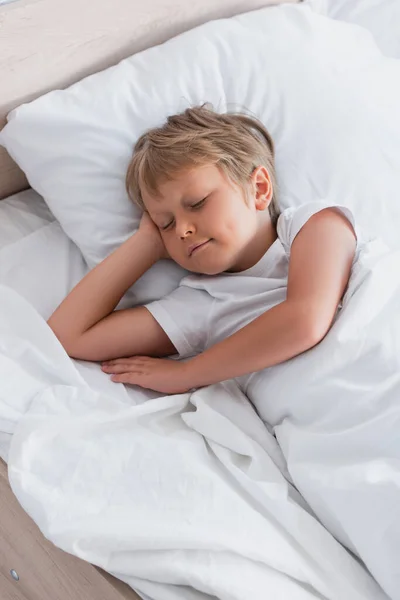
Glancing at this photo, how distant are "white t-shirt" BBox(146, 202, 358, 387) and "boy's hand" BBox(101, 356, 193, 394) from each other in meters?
0.06

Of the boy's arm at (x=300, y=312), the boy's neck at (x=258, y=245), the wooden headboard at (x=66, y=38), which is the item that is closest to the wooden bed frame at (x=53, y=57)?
the wooden headboard at (x=66, y=38)

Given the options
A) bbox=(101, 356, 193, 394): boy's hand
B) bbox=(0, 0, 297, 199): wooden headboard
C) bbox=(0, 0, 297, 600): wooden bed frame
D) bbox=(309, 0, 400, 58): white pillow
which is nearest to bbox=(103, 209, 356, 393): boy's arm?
bbox=(101, 356, 193, 394): boy's hand

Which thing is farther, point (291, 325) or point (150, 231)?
point (150, 231)

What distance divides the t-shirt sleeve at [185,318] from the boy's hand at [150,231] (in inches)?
3.7

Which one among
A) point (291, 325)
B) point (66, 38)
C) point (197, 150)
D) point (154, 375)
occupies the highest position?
point (66, 38)

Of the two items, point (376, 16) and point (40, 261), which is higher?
point (376, 16)

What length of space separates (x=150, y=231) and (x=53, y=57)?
1.21ft

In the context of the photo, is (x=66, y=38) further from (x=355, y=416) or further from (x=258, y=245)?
(x=355, y=416)

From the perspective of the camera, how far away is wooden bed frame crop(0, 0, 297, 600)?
976 mm

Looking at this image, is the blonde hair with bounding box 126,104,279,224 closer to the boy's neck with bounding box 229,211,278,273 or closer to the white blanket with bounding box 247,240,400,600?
the boy's neck with bounding box 229,211,278,273

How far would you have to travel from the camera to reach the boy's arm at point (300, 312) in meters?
0.98

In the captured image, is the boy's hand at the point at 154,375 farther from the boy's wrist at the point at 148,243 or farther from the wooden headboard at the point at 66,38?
the wooden headboard at the point at 66,38

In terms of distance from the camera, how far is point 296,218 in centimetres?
110

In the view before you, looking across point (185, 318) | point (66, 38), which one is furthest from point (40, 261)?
point (66, 38)
